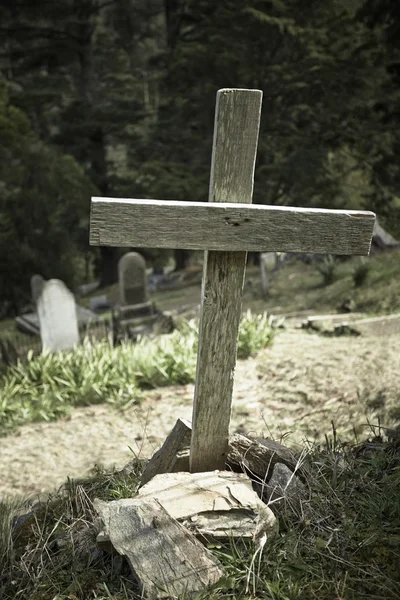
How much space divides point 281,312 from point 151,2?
17.6 m

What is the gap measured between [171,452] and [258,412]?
273 cm

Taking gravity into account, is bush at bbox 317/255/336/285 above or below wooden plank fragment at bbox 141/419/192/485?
below

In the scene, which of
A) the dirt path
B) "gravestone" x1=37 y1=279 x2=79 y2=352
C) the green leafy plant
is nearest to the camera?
the dirt path

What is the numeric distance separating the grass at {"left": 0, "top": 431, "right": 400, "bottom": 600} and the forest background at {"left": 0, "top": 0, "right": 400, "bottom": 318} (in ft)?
32.7

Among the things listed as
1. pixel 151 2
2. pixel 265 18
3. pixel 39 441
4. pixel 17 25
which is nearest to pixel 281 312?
pixel 39 441

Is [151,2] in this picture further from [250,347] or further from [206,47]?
[250,347]

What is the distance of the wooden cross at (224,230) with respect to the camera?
7.26ft

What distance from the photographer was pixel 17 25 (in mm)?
16688

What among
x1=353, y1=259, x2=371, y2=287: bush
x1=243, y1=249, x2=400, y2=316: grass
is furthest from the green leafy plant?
x1=353, y1=259, x2=371, y2=287: bush

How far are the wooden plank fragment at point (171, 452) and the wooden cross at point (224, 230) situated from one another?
0.47ft

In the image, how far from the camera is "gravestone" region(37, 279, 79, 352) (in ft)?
29.5

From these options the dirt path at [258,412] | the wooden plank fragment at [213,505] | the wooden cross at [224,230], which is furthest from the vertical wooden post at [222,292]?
the dirt path at [258,412]

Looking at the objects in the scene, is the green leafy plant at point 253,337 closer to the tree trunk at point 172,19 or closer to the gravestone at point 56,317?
the gravestone at point 56,317

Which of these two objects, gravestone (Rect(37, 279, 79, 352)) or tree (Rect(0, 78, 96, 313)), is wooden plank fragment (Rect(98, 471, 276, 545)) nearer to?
gravestone (Rect(37, 279, 79, 352))
